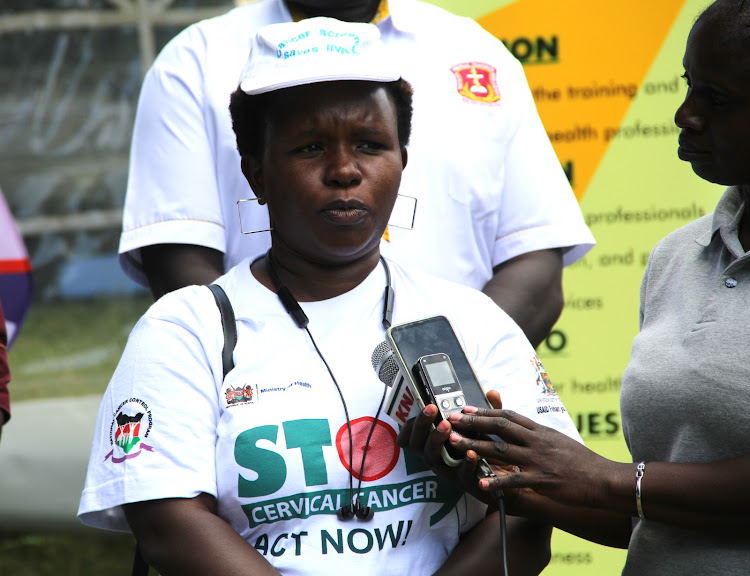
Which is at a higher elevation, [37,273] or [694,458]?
[694,458]

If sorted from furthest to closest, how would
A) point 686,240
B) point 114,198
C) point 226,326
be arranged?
point 114,198 → point 686,240 → point 226,326

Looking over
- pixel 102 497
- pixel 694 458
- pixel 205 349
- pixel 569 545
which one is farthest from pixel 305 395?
pixel 569 545

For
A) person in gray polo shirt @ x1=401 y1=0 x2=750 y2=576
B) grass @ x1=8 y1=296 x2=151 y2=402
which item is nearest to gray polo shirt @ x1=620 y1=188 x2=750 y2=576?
person in gray polo shirt @ x1=401 y1=0 x2=750 y2=576

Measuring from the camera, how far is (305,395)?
2.13m

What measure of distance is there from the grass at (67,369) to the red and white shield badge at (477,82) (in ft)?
8.03

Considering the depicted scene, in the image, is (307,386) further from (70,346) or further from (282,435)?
(70,346)

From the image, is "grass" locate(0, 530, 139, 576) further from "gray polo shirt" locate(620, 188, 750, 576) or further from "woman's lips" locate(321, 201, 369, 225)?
"gray polo shirt" locate(620, 188, 750, 576)

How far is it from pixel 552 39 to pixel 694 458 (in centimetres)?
253

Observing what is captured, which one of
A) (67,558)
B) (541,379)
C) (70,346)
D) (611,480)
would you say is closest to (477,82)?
(541,379)

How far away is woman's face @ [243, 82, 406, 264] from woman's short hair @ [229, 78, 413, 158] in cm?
3

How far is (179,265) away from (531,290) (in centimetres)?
101

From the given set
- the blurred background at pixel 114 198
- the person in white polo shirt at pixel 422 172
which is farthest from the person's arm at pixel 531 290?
the blurred background at pixel 114 198

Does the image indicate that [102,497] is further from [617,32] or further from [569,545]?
[617,32]

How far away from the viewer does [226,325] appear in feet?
7.25
